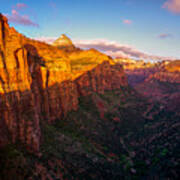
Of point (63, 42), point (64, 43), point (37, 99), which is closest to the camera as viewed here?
point (37, 99)

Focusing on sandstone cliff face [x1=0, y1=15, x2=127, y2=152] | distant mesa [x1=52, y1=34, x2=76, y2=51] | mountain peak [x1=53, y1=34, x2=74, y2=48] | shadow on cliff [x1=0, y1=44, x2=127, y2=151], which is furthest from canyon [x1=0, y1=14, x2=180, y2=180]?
mountain peak [x1=53, y1=34, x2=74, y2=48]

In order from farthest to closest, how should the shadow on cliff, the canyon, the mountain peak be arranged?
1. the mountain peak
2. the shadow on cliff
3. the canyon

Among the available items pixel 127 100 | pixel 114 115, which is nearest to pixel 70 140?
pixel 114 115

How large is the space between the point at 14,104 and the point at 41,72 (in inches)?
799

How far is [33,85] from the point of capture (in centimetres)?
4381

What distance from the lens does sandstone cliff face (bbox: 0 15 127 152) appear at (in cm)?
3045

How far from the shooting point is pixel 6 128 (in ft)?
98.5

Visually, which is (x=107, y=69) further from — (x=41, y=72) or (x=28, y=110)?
(x=28, y=110)

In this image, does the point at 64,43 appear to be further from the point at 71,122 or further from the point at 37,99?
the point at 37,99

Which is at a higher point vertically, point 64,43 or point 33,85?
point 64,43

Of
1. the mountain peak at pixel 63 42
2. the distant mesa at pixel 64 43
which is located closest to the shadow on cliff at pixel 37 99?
the distant mesa at pixel 64 43

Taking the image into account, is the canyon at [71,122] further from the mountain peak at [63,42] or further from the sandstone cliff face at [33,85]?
the mountain peak at [63,42]

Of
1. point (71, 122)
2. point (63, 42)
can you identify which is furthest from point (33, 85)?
point (63, 42)

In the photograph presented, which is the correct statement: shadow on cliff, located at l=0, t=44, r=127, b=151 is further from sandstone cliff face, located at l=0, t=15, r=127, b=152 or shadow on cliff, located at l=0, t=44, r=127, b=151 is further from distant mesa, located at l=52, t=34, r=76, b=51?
distant mesa, located at l=52, t=34, r=76, b=51
